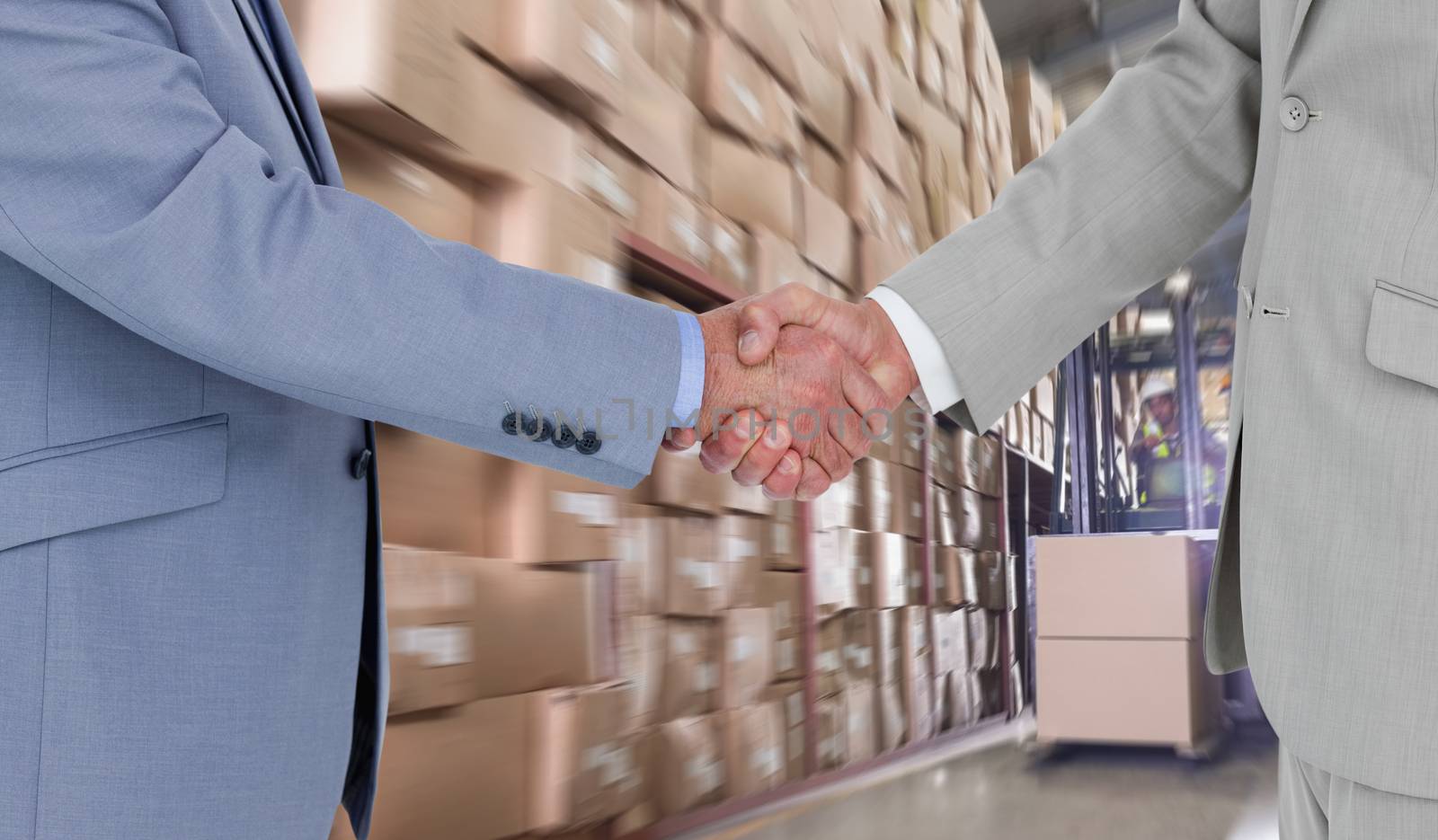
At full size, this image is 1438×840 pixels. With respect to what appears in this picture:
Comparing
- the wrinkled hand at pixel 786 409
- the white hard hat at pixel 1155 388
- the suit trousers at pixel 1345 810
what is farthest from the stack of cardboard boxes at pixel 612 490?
the white hard hat at pixel 1155 388

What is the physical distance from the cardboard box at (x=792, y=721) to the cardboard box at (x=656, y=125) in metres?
1.30

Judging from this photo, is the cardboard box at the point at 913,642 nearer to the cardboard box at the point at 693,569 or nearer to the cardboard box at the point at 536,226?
the cardboard box at the point at 693,569

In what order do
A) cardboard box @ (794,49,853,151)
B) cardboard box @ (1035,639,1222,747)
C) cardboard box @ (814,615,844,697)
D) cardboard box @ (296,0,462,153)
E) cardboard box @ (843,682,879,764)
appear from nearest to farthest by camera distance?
cardboard box @ (296,0,462,153) < cardboard box @ (794,49,853,151) < cardboard box @ (814,615,844,697) < cardboard box @ (843,682,879,764) < cardboard box @ (1035,639,1222,747)

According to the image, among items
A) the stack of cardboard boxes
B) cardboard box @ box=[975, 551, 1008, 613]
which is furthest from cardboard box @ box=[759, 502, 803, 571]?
cardboard box @ box=[975, 551, 1008, 613]

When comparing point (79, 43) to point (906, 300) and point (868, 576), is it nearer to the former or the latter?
point (906, 300)

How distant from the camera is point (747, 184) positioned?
232cm

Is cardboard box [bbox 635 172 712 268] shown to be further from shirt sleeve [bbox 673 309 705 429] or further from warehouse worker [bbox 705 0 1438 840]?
warehouse worker [bbox 705 0 1438 840]

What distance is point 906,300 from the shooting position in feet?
3.41

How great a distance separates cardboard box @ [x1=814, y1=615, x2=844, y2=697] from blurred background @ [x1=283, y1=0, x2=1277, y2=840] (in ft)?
0.06

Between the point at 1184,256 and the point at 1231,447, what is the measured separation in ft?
1.06

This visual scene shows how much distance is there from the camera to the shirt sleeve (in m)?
0.82

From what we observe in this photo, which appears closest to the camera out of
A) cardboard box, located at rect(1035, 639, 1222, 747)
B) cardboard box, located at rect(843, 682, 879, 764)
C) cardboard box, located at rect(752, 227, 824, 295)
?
cardboard box, located at rect(752, 227, 824, 295)

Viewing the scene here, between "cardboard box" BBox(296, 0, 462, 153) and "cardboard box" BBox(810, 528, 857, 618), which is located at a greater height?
"cardboard box" BBox(296, 0, 462, 153)

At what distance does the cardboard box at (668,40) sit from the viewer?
1.93 meters
